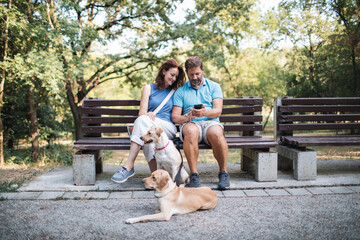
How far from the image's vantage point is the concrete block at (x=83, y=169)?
14.5ft

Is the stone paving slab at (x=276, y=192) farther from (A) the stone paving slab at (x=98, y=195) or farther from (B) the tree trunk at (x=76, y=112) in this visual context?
(B) the tree trunk at (x=76, y=112)

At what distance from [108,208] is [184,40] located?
32.7 ft

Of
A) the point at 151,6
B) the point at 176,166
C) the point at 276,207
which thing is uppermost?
the point at 151,6

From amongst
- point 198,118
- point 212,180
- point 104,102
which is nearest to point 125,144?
point 104,102

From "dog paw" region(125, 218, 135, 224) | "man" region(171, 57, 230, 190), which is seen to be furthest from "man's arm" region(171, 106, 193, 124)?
"dog paw" region(125, 218, 135, 224)

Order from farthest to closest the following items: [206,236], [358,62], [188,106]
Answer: [358,62], [188,106], [206,236]

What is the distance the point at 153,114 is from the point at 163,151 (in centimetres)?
72

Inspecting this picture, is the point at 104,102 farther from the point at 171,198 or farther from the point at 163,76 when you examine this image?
the point at 171,198

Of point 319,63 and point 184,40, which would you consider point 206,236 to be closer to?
point 184,40

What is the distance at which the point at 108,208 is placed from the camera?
138 inches

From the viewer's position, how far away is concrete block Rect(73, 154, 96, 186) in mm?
4418

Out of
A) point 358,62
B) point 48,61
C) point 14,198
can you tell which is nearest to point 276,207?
point 14,198

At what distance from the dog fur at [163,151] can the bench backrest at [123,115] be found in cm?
110

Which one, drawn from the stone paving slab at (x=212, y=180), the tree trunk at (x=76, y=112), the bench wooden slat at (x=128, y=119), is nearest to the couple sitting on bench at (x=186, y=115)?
the stone paving slab at (x=212, y=180)
